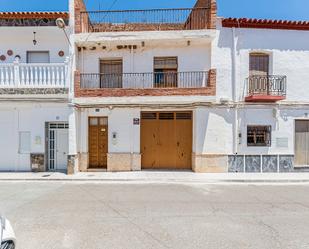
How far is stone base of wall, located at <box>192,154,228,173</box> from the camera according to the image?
12523mm

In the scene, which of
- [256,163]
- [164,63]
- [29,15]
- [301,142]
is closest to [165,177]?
[256,163]

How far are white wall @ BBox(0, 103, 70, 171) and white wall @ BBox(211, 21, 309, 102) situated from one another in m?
8.51

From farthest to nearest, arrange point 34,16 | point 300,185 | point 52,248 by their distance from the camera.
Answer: point 34,16, point 300,185, point 52,248

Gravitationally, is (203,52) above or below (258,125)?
above

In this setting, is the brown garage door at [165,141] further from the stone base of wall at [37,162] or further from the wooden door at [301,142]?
the wooden door at [301,142]

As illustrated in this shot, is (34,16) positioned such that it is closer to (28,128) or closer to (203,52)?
(28,128)

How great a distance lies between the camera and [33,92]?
1218cm

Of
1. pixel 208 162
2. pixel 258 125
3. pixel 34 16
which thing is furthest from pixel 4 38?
pixel 258 125

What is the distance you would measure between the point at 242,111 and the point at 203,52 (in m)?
3.68

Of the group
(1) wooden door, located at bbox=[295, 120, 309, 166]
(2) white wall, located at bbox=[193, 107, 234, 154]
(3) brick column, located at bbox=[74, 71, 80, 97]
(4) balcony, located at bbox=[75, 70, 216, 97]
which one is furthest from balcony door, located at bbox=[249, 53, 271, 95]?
(3) brick column, located at bbox=[74, 71, 80, 97]

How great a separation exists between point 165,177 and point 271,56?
826 cm

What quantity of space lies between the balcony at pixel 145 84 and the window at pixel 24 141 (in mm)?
3485

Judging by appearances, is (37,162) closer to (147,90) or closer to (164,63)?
(147,90)

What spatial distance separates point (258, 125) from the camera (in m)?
12.7
